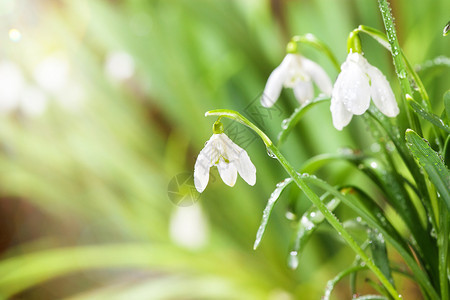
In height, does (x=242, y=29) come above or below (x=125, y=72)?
below

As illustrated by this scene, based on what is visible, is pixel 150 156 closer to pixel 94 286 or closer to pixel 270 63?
pixel 270 63

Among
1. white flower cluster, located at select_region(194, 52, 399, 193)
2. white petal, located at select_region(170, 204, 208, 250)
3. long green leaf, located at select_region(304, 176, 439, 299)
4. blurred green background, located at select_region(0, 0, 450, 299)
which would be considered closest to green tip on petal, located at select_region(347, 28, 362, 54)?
white flower cluster, located at select_region(194, 52, 399, 193)

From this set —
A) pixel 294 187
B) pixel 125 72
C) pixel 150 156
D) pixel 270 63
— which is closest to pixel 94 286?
pixel 150 156

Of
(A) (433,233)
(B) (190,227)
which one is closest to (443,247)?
(A) (433,233)

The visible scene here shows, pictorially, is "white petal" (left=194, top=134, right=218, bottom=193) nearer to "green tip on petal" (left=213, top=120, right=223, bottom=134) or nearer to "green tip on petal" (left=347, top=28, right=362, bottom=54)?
"green tip on petal" (left=213, top=120, right=223, bottom=134)

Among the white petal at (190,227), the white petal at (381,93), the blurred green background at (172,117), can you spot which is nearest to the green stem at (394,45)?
the white petal at (381,93)

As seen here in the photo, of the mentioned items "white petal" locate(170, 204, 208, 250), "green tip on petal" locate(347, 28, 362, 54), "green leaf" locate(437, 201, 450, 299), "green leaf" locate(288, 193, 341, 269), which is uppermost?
"white petal" locate(170, 204, 208, 250)
